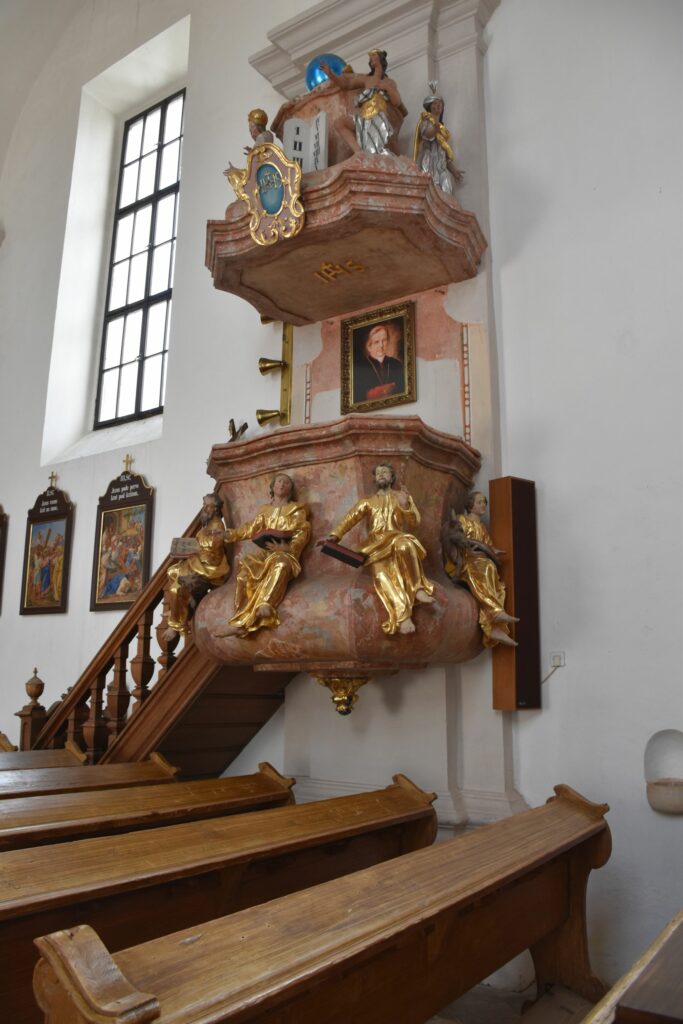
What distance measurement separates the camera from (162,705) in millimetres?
4645

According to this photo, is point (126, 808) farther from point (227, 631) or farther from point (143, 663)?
point (143, 663)

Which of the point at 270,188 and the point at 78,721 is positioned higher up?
the point at 270,188

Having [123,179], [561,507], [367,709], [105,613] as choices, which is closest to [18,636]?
[105,613]

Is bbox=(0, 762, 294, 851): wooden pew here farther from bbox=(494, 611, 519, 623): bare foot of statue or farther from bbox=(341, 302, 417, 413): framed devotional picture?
bbox=(341, 302, 417, 413): framed devotional picture

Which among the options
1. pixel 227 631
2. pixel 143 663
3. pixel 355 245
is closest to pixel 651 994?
pixel 227 631

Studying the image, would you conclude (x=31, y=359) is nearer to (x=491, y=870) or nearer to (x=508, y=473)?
(x=508, y=473)

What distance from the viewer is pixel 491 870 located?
254 cm

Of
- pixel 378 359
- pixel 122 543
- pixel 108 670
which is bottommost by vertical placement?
pixel 108 670

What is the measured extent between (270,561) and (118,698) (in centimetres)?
163

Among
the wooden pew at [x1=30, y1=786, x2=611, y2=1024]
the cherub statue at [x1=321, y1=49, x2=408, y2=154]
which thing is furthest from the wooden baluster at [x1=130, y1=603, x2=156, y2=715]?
the cherub statue at [x1=321, y1=49, x2=408, y2=154]

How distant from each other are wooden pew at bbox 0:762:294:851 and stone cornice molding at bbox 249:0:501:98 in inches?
182

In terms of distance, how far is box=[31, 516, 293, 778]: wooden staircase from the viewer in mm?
4621

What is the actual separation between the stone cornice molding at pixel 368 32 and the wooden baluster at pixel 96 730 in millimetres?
4390

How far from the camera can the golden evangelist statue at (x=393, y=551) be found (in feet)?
12.1
